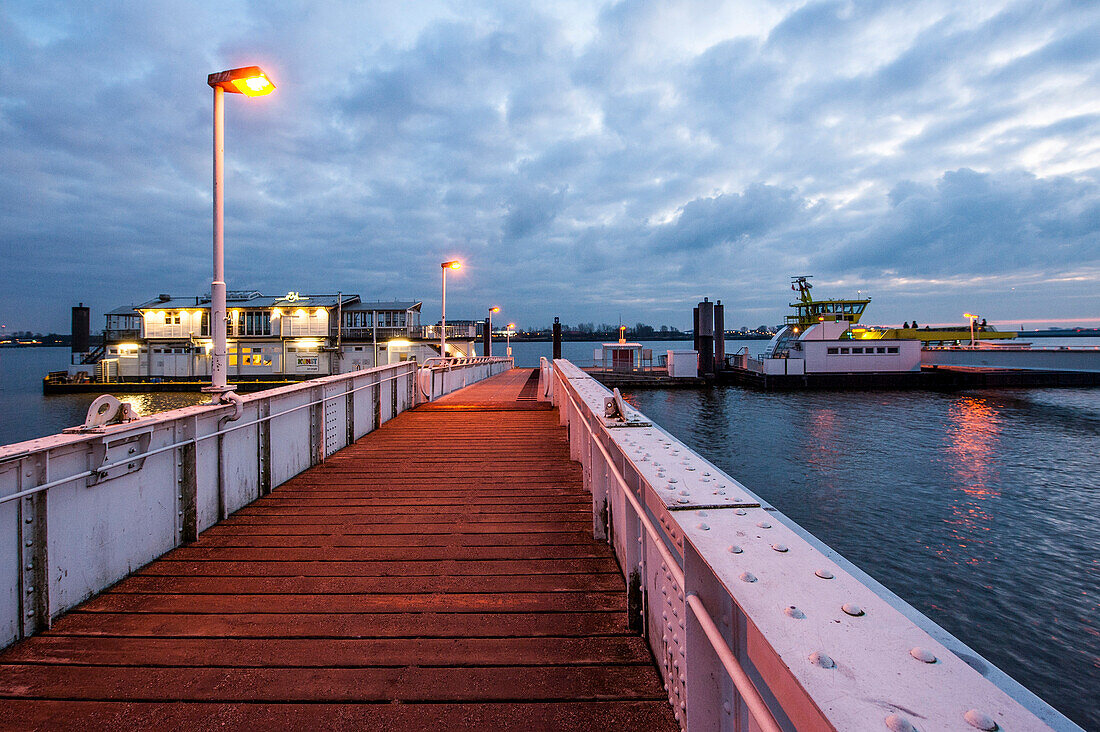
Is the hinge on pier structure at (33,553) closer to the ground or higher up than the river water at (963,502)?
higher up

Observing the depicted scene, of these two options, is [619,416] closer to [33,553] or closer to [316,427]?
[33,553]

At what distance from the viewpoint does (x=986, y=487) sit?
12.1m

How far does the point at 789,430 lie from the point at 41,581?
868 inches

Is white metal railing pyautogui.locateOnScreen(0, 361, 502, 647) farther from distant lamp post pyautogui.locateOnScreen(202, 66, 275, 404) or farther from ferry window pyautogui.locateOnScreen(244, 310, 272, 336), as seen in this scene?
ferry window pyautogui.locateOnScreen(244, 310, 272, 336)

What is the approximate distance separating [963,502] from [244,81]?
15.4 meters

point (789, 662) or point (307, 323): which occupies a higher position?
point (307, 323)

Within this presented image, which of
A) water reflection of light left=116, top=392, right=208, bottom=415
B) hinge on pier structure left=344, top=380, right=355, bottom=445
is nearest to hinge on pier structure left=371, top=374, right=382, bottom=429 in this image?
hinge on pier structure left=344, top=380, right=355, bottom=445

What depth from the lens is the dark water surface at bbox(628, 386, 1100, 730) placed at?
6.09 m

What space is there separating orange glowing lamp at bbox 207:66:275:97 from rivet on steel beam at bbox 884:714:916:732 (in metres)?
7.24

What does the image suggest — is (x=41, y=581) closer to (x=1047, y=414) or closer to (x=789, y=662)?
(x=789, y=662)

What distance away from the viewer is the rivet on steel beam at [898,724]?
767 millimetres

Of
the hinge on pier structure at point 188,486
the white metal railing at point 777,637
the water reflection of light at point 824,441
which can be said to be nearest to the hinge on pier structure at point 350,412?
the hinge on pier structure at point 188,486

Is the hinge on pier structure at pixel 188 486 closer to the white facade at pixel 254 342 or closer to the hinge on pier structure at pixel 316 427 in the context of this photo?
the hinge on pier structure at pixel 316 427

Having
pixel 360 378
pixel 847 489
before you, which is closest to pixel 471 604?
pixel 360 378
